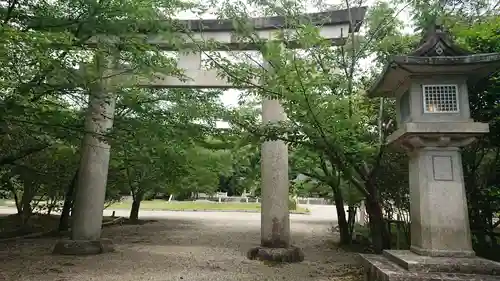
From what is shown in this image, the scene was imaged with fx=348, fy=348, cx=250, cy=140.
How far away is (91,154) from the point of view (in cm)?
850

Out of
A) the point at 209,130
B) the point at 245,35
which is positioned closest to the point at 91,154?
the point at 209,130

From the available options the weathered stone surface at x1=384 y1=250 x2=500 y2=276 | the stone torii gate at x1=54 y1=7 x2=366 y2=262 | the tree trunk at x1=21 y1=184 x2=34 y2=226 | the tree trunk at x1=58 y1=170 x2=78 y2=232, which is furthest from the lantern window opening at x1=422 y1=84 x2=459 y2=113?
the tree trunk at x1=21 y1=184 x2=34 y2=226

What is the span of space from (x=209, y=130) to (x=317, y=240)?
6.26m

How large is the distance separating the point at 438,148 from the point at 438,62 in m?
1.17

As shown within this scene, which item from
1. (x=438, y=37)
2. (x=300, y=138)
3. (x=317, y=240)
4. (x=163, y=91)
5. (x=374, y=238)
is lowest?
(x=317, y=240)

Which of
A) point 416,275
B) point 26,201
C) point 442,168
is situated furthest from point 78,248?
point 442,168

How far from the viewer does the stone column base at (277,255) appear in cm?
742

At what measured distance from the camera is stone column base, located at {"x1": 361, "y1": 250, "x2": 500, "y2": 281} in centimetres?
414

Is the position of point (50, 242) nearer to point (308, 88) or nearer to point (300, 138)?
point (300, 138)

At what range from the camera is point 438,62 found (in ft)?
15.1

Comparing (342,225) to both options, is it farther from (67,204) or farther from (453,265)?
(67,204)

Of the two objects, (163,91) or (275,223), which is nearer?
(275,223)

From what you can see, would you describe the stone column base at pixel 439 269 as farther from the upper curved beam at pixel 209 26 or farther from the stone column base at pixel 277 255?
the upper curved beam at pixel 209 26

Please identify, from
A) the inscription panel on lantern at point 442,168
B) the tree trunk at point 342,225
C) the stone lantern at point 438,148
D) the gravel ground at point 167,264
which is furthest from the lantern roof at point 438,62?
the tree trunk at point 342,225
